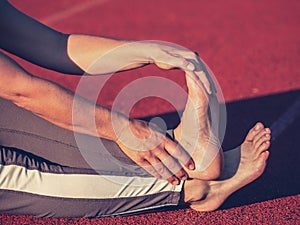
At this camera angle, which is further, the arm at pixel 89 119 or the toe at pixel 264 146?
the toe at pixel 264 146

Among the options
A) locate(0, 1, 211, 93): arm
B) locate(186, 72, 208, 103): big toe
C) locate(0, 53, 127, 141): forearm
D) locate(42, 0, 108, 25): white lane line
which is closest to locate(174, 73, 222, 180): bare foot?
locate(186, 72, 208, 103): big toe

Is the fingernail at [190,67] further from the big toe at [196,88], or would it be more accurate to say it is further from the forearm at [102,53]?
the forearm at [102,53]

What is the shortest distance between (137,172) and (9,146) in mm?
625

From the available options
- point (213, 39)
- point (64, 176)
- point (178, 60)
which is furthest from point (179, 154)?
point (213, 39)

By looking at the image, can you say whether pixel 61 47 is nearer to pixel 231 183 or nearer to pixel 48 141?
pixel 48 141

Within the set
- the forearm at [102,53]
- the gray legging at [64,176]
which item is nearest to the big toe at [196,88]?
the forearm at [102,53]

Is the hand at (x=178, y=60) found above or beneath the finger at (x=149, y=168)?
above

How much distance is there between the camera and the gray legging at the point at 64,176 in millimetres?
2834

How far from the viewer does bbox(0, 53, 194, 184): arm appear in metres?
2.66

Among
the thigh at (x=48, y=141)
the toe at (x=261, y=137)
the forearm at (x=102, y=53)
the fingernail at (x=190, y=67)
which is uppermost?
the forearm at (x=102, y=53)

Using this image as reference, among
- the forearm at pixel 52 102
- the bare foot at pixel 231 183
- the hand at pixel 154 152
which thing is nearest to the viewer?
the forearm at pixel 52 102

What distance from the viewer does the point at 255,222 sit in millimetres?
2982

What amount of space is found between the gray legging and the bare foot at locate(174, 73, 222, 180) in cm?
16

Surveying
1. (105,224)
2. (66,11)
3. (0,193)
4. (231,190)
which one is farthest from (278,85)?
(66,11)
